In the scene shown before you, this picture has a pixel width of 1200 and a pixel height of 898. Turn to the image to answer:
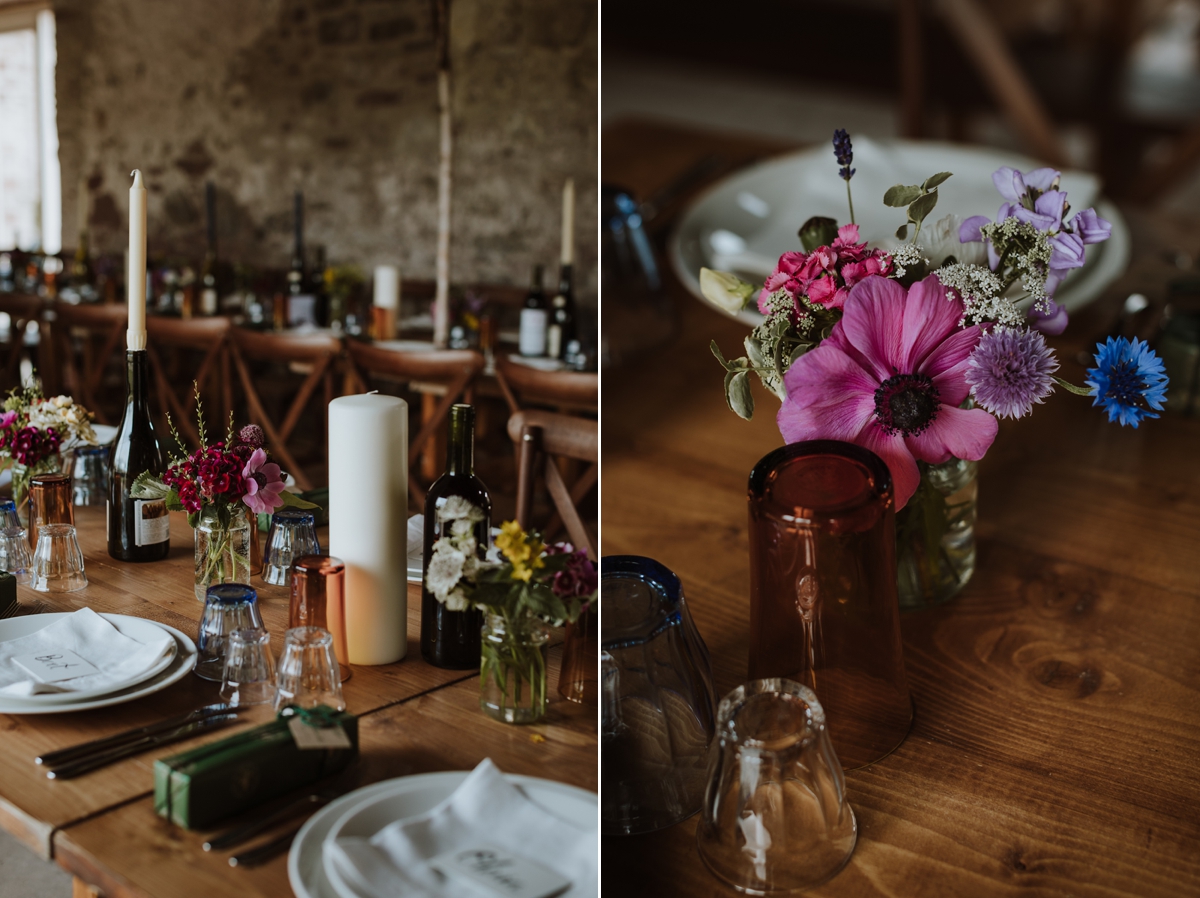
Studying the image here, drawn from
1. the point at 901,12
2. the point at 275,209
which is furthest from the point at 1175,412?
the point at 275,209

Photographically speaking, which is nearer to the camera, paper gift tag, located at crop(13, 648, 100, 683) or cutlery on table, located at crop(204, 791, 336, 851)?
cutlery on table, located at crop(204, 791, 336, 851)

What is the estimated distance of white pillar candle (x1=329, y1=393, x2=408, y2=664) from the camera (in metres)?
0.68

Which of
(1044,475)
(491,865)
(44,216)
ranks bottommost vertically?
(491,865)

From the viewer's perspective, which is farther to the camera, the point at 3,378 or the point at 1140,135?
the point at 1140,135

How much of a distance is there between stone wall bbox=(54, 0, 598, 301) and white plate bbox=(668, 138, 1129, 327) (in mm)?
2627

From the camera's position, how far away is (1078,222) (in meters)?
0.61

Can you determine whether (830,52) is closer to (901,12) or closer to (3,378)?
(901,12)

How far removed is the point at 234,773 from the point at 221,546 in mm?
343

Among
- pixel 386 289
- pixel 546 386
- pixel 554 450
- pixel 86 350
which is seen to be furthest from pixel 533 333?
pixel 554 450

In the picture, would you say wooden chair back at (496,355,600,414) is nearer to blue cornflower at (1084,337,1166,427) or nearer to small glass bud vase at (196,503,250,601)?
small glass bud vase at (196,503,250,601)

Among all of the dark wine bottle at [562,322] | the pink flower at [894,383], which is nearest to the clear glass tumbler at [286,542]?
the pink flower at [894,383]

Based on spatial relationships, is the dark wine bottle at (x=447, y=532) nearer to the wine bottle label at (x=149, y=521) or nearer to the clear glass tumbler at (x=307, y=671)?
the clear glass tumbler at (x=307, y=671)

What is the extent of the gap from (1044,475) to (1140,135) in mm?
2661

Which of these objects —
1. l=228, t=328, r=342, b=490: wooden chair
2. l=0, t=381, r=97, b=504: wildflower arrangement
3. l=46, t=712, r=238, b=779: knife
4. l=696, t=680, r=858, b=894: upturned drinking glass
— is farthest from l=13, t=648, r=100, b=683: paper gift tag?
l=228, t=328, r=342, b=490: wooden chair
